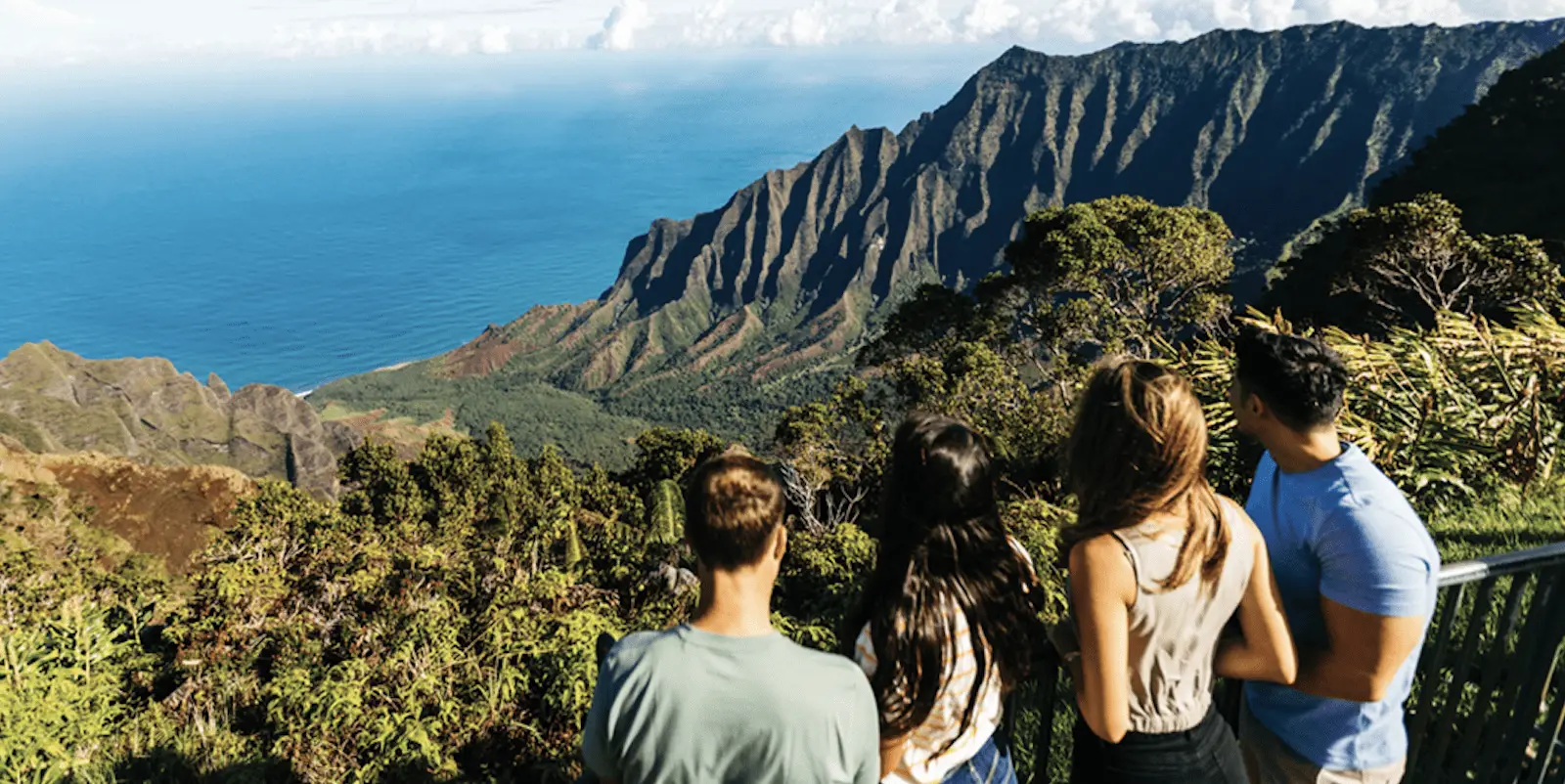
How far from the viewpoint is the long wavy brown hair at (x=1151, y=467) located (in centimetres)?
201

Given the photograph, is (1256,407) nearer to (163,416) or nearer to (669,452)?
(669,452)

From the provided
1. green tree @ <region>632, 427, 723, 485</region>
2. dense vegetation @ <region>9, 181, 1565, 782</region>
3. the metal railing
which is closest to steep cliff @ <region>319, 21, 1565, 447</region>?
green tree @ <region>632, 427, 723, 485</region>

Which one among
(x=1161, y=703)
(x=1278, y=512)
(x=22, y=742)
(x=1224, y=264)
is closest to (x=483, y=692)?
(x=22, y=742)

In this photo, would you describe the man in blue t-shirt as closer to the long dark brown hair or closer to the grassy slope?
the long dark brown hair

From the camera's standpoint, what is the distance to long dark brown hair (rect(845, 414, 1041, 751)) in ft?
6.96

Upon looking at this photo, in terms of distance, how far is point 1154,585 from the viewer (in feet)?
6.63

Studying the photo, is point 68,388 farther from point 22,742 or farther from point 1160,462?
point 1160,462

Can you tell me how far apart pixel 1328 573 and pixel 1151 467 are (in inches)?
23.8

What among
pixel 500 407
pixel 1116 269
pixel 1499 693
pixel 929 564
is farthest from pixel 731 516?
pixel 500 407

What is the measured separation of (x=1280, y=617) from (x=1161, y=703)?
0.39 meters

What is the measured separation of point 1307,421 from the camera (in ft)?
7.34

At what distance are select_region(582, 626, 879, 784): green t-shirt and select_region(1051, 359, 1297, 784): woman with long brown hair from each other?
2.07 ft

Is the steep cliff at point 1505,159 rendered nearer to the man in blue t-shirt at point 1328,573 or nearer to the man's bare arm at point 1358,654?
the man in blue t-shirt at point 1328,573

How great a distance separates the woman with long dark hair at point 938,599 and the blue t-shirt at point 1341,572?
766 mm
